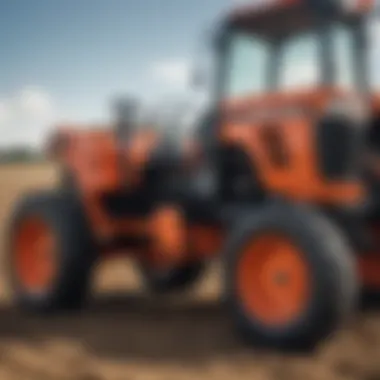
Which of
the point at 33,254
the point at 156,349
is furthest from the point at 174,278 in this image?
the point at 156,349

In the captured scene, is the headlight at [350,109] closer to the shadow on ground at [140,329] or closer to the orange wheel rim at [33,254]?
the shadow on ground at [140,329]

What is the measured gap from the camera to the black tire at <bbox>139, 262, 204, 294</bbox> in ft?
27.1

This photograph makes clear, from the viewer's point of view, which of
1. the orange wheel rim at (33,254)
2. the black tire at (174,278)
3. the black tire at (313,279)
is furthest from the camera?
the black tire at (174,278)

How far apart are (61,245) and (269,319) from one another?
2.10 metres

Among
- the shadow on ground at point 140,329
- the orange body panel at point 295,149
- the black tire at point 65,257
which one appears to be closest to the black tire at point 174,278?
the shadow on ground at point 140,329

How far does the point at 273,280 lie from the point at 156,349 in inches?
30.5

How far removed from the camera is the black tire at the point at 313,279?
5184 millimetres

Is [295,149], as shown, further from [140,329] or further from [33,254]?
[33,254]

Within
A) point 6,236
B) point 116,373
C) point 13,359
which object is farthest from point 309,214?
point 6,236

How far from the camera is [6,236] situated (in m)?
7.67

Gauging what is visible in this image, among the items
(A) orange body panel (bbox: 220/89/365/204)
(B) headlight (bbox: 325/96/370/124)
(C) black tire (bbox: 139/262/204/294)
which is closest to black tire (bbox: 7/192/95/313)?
(C) black tire (bbox: 139/262/204/294)

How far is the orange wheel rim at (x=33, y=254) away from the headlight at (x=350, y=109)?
8.18 feet

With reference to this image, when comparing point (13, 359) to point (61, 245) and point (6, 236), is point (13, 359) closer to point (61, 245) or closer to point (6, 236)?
point (61, 245)

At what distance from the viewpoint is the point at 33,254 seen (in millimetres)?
7488
